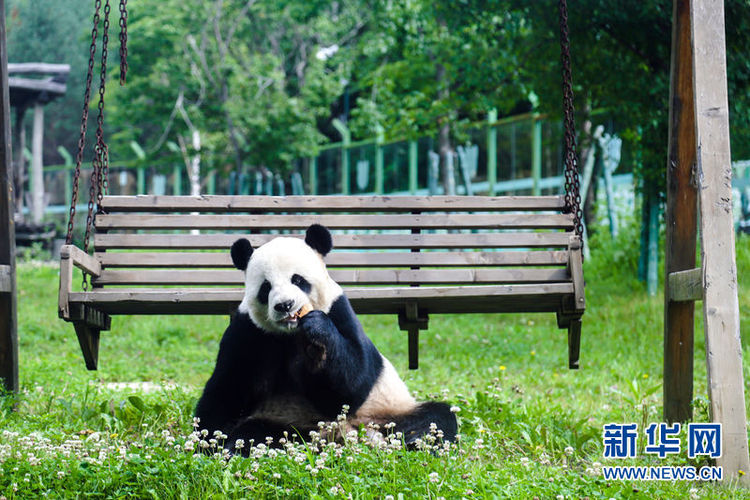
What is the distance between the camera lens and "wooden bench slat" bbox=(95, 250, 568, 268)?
5.29 metres

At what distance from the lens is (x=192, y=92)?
23141 mm

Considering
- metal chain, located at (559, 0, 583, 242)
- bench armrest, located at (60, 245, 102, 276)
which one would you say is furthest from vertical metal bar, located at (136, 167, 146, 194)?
metal chain, located at (559, 0, 583, 242)

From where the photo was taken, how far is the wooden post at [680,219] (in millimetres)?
4609

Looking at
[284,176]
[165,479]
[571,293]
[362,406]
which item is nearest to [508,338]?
[571,293]

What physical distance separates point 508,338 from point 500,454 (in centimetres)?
525

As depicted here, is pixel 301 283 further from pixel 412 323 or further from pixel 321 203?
pixel 321 203

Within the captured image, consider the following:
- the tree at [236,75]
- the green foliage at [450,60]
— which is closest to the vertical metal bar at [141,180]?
the tree at [236,75]

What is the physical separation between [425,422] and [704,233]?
5.13 ft

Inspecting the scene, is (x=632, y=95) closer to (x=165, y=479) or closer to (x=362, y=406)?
(x=362, y=406)

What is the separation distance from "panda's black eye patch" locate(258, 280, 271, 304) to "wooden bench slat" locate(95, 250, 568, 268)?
53.2 inches

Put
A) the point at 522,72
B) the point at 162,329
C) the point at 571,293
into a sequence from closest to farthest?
the point at 571,293, the point at 162,329, the point at 522,72

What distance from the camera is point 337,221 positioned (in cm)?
538

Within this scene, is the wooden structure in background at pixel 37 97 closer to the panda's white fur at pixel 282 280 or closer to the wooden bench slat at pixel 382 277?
the wooden bench slat at pixel 382 277

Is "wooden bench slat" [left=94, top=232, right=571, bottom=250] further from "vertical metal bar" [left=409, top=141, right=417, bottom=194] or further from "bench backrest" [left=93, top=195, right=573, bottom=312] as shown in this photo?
"vertical metal bar" [left=409, top=141, right=417, bottom=194]
